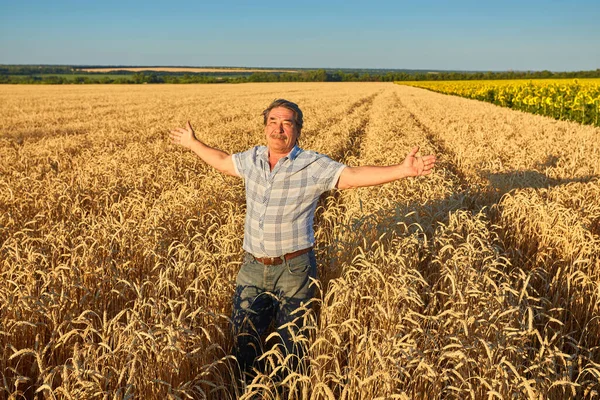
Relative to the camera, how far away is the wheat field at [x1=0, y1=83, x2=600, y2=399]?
2455 millimetres

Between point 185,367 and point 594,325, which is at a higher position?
point 185,367

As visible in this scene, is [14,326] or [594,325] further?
[594,325]

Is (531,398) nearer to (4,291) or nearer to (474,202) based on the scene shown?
(4,291)

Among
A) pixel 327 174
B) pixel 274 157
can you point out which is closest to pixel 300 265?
pixel 327 174

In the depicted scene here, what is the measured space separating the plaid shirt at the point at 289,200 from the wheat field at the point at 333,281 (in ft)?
1.56

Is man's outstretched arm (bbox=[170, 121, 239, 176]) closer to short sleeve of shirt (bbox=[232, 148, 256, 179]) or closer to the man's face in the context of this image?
short sleeve of shirt (bbox=[232, 148, 256, 179])

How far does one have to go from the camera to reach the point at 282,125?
3439 mm

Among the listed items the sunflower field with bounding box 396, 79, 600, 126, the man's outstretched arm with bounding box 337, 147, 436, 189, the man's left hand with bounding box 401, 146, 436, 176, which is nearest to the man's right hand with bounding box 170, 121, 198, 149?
the man's outstretched arm with bounding box 337, 147, 436, 189

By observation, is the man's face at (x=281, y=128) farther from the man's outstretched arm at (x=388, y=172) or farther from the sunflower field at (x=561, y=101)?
the sunflower field at (x=561, y=101)

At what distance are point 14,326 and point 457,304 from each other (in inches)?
115

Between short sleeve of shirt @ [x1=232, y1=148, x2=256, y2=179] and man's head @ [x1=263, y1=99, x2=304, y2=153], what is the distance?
0.87 ft

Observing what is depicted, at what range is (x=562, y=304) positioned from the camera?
13.0 feet

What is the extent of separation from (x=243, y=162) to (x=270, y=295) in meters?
1.10

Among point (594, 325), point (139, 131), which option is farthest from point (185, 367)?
point (139, 131)
